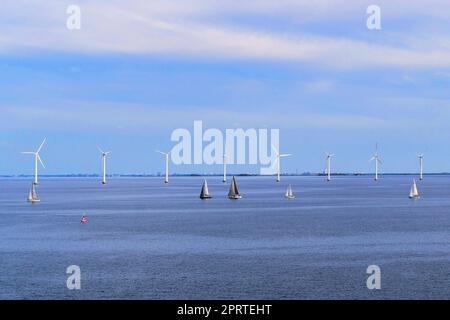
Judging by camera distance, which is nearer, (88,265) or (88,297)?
(88,297)

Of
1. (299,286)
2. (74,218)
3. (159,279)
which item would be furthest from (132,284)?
(74,218)

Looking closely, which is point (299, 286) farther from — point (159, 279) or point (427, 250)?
point (427, 250)

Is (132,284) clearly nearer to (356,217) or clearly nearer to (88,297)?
(88,297)

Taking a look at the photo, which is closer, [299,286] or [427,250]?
[299,286]

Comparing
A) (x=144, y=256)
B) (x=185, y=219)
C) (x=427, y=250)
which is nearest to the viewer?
(x=144, y=256)

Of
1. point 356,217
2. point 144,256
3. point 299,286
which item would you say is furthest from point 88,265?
point 356,217
